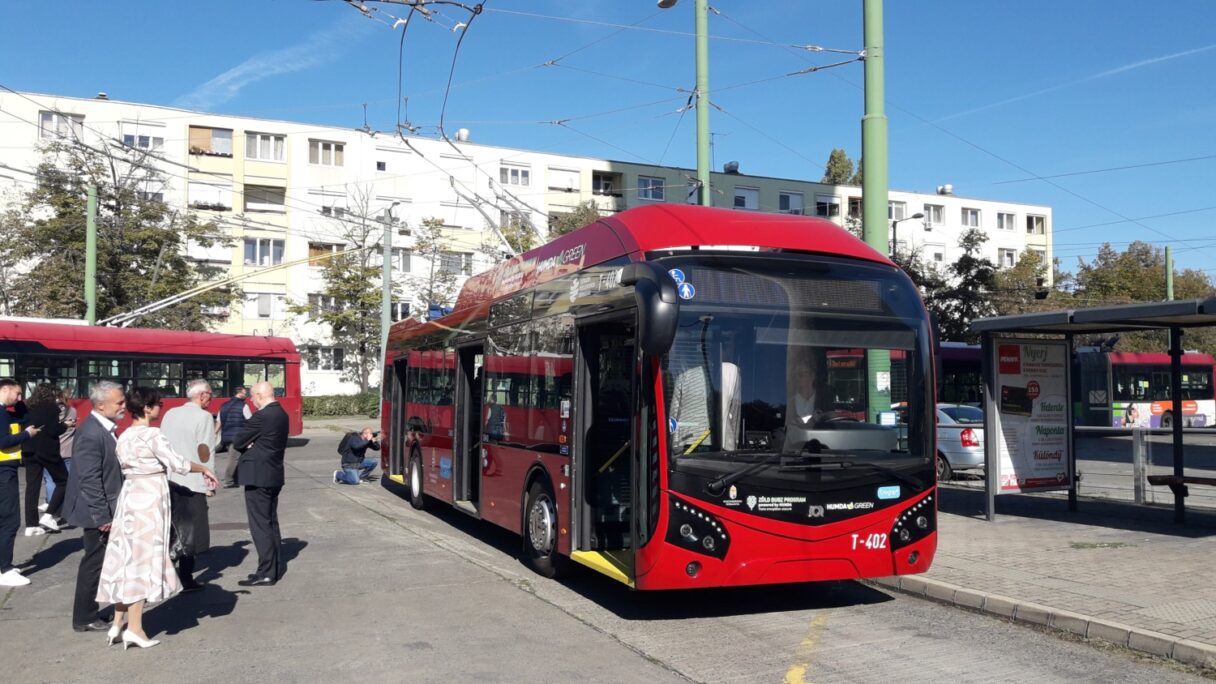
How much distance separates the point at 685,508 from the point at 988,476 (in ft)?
22.3

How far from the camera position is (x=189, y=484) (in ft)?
28.3

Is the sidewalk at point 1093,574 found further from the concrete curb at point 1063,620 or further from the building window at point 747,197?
the building window at point 747,197

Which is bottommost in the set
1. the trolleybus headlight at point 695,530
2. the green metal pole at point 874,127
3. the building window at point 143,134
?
the trolleybus headlight at point 695,530

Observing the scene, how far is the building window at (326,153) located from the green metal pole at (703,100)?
1522 inches

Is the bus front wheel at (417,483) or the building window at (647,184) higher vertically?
the building window at (647,184)

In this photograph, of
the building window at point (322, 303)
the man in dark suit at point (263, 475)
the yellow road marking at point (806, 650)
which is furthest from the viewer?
the building window at point (322, 303)

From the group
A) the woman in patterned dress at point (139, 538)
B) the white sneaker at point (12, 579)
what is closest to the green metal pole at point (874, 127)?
the woman in patterned dress at point (139, 538)

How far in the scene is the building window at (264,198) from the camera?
49.3 metres

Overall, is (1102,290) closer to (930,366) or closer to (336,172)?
(336,172)

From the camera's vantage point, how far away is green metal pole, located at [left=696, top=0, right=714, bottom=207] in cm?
1525

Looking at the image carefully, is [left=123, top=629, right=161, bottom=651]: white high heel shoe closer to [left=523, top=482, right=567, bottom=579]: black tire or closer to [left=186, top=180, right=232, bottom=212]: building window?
[left=523, top=482, right=567, bottom=579]: black tire

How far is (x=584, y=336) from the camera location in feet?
28.9

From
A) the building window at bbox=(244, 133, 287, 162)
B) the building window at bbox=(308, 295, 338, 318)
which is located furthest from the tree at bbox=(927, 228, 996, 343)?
the building window at bbox=(244, 133, 287, 162)

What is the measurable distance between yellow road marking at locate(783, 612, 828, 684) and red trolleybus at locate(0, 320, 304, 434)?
1775 centimetres
